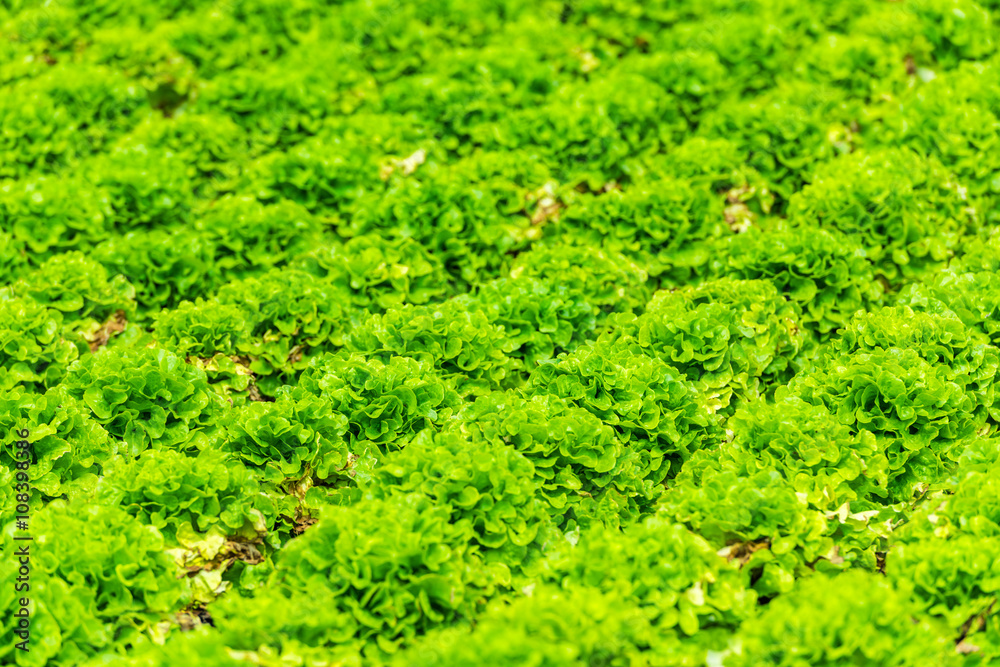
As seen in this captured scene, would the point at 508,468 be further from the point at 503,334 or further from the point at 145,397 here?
the point at 145,397

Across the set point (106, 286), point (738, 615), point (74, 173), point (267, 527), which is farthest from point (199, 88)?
point (738, 615)

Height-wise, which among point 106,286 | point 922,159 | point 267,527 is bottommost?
point 267,527

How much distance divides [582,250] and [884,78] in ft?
15.0

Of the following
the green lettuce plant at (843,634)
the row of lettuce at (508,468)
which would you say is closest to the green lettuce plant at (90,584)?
the row of lettuce at (508,468)

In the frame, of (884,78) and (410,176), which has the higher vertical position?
(884,78)

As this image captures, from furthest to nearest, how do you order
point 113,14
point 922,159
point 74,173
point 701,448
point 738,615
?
1. point 113,14
2. point 74,173
3. point 922,159
4. point 701,448
5. point 738,615

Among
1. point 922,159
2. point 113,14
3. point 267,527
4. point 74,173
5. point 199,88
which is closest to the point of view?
point 267,527

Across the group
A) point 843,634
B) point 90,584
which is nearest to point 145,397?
point 90,584

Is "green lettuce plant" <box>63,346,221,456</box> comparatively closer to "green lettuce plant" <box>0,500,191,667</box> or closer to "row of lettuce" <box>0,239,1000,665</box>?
"row of lettuce" <box>0,239,1000,665</box>

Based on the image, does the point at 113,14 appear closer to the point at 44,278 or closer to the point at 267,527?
the point at 44,278

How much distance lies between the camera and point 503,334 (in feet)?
27.2

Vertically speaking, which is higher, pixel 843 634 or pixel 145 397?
pixel 843 634

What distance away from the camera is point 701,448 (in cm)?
778

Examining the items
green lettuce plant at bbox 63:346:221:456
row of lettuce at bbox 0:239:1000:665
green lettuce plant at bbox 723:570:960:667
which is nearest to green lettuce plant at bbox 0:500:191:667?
row of lettuce at bbox 0:239:1000:665
